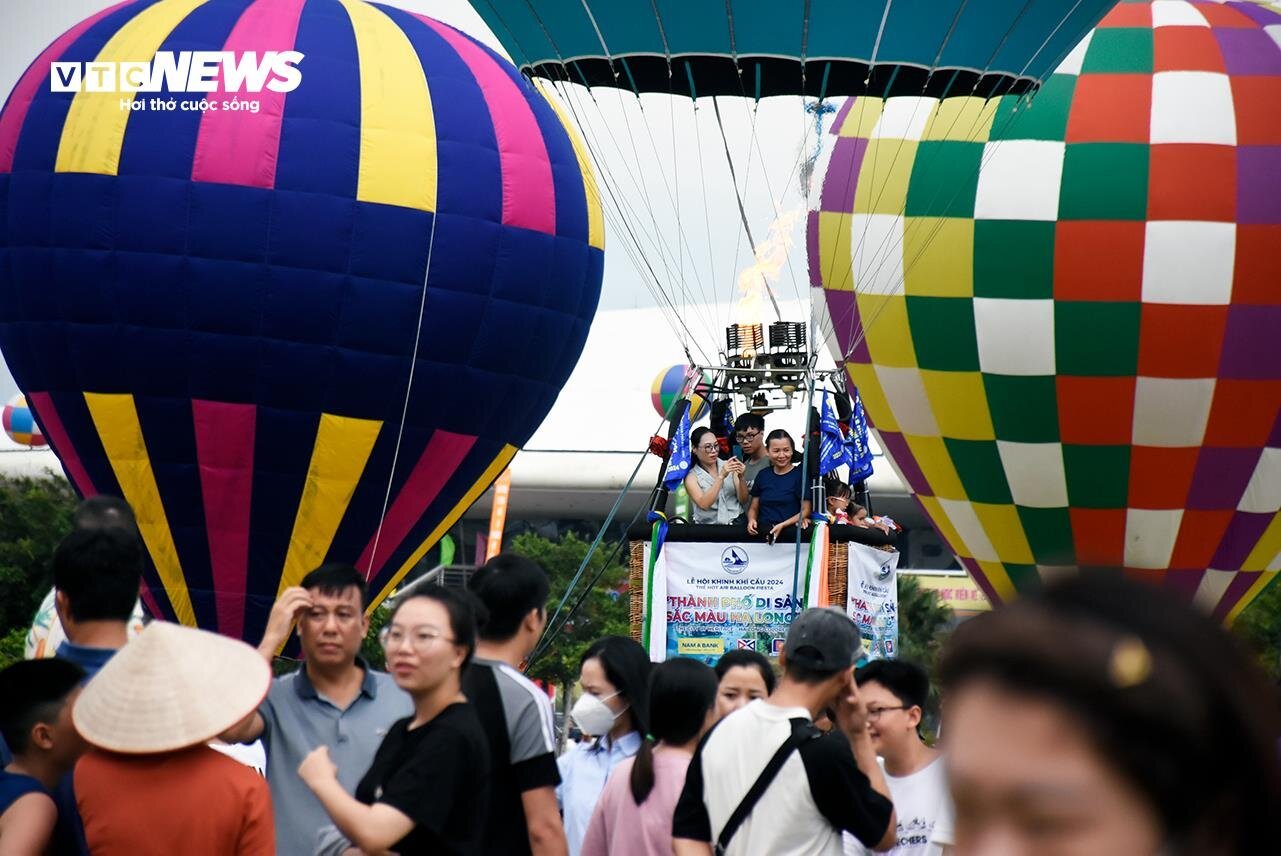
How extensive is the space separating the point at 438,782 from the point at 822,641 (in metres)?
0.86

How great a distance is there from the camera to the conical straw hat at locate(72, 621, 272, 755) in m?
3.45

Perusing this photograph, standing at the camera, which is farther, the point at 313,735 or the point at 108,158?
the point at 108,158

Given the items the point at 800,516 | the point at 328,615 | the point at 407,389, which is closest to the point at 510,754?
the point at 328,615

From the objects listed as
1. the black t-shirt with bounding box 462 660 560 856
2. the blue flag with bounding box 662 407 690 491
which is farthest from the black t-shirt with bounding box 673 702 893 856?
the blue flag with bounding box 662 407 690 491

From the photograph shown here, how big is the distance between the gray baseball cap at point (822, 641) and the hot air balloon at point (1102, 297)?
7.39 m

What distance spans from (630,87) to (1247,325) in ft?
12.4

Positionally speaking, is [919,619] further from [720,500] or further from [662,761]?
[662,761]

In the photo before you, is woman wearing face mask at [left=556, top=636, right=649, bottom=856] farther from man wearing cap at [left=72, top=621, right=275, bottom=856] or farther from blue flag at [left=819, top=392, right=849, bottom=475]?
blue flag at [left=819, top=392, right=849, bottom=475]

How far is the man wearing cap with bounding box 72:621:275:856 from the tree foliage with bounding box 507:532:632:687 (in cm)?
2432

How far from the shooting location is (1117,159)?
11.5 m

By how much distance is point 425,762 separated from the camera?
360cm

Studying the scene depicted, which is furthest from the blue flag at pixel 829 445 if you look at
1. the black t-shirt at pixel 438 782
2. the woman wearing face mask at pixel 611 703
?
the black t-shirt at pixel 438 782

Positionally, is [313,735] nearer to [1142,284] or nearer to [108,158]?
[1142,284]

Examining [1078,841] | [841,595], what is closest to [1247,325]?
[841,595]
